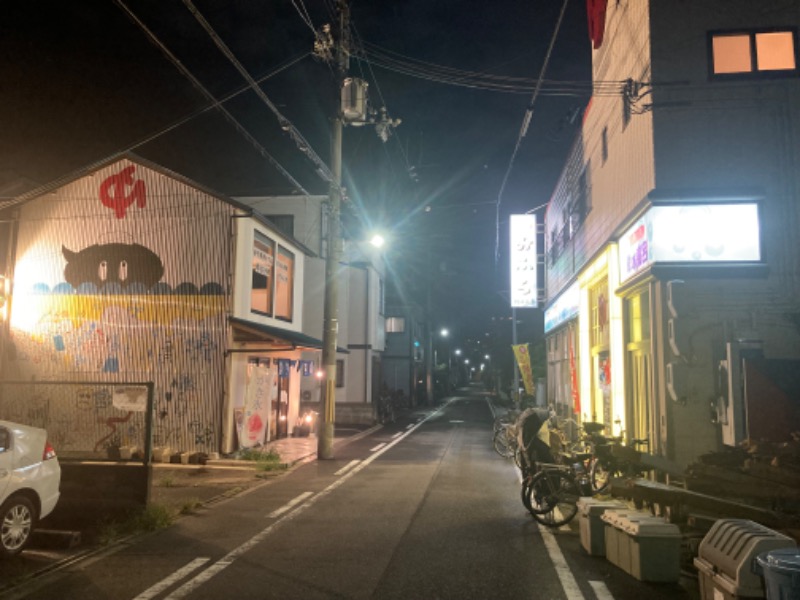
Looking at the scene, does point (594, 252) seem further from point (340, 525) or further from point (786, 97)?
point (340, 525)

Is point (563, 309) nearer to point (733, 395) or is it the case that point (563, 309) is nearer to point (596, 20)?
point (596, 20)

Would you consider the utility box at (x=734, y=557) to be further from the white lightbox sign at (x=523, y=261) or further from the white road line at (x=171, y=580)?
the white lightbox sign at (x=523, y=261)

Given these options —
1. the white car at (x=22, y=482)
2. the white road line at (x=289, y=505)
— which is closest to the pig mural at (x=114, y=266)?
the white road line at (x=289, y=505)

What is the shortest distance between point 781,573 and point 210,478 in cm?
1166

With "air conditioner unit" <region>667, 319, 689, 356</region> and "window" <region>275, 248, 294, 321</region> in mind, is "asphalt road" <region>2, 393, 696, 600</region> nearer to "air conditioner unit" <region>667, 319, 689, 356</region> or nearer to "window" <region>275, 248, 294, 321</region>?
"air conditioner unit" <region>667, 319, 689, 356</region>

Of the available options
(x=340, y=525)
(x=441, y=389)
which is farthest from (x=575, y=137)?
(x=441, y=389)

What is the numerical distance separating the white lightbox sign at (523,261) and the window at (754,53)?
46.6 feet

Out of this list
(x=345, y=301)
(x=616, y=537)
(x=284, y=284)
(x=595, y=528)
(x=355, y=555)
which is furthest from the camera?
(x=345, y=301)

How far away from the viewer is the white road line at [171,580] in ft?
19.0

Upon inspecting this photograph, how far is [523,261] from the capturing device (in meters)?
26.3

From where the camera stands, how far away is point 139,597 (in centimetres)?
572

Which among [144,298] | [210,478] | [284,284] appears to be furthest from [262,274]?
[210,478]

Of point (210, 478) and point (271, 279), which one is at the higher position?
point (271, 279)

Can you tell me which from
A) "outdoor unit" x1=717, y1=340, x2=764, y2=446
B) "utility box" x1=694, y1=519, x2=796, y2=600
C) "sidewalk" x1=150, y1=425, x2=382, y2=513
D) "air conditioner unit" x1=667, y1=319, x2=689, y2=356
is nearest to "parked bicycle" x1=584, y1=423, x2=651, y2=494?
"outdoor unit" x1=717, y1=340, x2=764, y2=446
